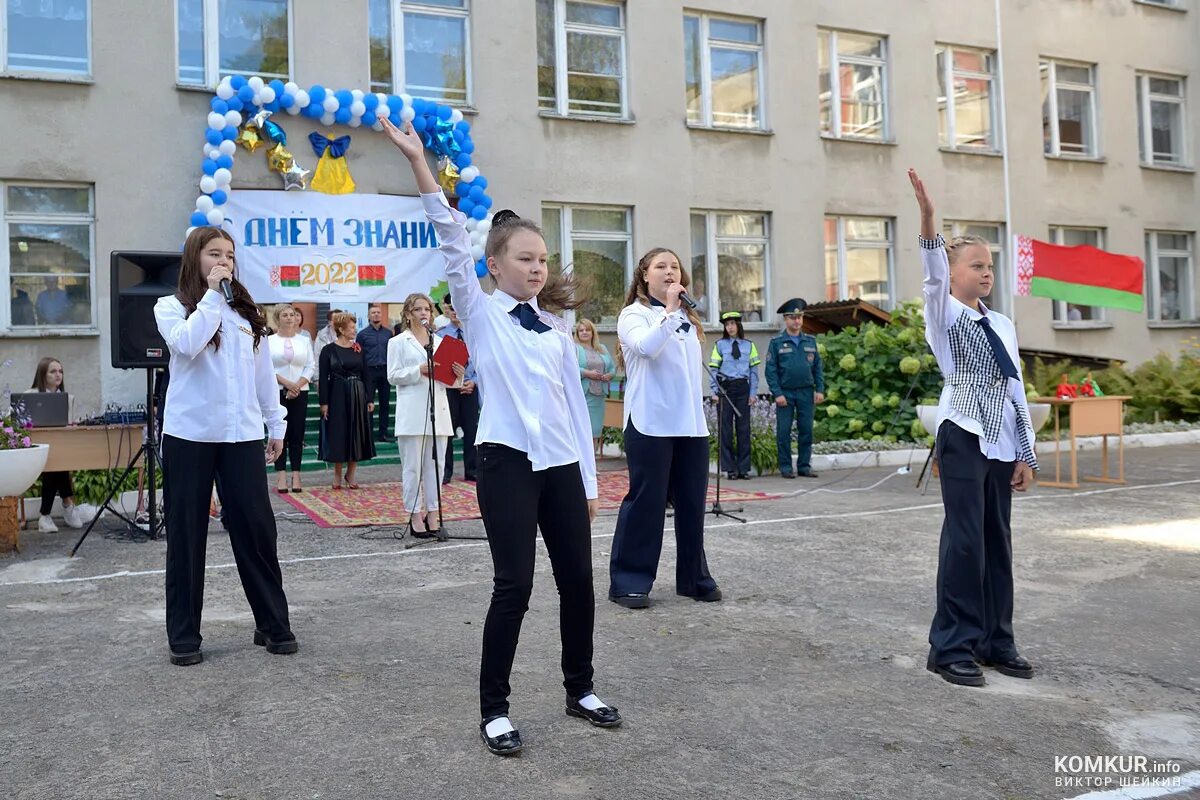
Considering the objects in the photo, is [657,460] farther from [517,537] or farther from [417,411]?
[417,411]

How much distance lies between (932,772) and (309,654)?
2.90 m

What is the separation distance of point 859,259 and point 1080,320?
545 cm

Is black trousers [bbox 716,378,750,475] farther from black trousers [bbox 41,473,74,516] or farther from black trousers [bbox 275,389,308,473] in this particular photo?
black trousers [bbox 41,473,74,516]

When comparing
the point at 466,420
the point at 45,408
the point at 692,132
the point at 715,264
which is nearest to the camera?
the point at 45,408

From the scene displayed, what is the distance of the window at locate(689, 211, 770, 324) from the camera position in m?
18.7

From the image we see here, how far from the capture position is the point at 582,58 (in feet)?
58.7

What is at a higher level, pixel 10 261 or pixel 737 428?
pixel 10 261

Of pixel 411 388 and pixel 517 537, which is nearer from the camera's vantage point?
pixel 517 537

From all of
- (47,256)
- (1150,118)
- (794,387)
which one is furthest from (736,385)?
(1150,118)

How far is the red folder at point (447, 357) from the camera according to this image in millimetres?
8398

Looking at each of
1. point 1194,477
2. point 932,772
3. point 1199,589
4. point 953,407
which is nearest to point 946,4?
point 1194,477

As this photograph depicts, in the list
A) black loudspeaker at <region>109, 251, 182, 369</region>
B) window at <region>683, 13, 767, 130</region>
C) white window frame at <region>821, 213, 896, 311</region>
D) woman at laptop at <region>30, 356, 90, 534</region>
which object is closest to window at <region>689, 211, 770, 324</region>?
white window frame at <region>821, 213, 896, 311</region>

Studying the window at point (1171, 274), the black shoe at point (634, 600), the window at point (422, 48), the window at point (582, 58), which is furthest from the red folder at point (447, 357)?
the window at point (1171, 274)

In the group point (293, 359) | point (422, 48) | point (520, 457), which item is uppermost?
point (422, 48)
